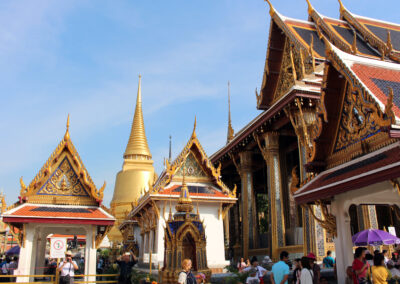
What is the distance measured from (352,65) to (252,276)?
14.6 ft

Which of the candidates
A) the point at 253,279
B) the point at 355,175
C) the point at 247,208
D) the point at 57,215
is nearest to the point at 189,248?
the point at 253,279

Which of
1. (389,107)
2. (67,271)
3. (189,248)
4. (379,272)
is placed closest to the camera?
(379,272)

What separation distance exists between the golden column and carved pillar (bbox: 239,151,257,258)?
21.6 m

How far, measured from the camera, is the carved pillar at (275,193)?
13586mm

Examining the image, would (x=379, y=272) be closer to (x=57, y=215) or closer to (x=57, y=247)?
(x=57, y=247)

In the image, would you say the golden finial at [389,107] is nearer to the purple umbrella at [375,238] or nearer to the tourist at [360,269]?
the tourist at [360,269]

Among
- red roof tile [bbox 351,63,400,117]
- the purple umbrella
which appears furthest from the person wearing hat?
the purple umbrella

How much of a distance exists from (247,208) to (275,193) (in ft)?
9.32

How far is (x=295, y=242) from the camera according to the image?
526 inches

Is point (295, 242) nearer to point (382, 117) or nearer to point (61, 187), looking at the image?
point (61, 187)

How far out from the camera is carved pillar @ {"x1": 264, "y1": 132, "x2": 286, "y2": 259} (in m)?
13.6

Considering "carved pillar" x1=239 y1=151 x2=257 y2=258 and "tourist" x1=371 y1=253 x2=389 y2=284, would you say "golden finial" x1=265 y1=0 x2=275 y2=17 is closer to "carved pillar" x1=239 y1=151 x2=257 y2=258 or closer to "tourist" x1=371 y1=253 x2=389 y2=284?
"carved pillar" x1=239 y1=151 x2=257 y2=258

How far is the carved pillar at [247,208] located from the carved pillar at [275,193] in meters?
2.31

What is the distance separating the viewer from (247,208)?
656 inches
